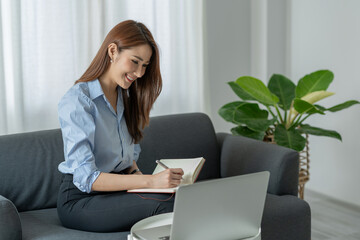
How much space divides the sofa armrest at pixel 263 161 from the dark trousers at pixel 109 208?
712mm

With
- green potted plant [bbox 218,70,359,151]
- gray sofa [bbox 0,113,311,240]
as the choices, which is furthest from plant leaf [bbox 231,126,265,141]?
gray sofa [bbox 0,113,311,240]

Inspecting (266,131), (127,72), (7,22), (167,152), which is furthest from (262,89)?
(7,22)

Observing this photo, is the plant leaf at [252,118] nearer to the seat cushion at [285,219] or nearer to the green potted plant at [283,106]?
the green potted plant at [283,106]

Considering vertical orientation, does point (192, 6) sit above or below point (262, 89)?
above

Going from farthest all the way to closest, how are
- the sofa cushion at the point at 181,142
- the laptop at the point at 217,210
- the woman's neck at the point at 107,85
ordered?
the sofa cushion at the point at 181,142 → the woman's neck at the point at 107,85 → the laptop at the point at 217,210

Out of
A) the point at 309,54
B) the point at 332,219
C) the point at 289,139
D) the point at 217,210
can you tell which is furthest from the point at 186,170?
the point at 309,54

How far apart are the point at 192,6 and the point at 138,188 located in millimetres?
1890

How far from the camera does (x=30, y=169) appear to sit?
246cm

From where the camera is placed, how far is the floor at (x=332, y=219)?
3139 millimetres

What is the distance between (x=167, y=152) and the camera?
2.82 metres

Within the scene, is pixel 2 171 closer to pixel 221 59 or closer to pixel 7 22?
pixel 7 22

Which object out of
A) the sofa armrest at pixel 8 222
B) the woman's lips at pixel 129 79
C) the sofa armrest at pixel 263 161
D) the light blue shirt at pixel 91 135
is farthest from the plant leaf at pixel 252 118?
the sofa armrest at pixel 8 222

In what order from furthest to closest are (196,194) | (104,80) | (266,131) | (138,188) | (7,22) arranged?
1. (266,131)
2. (7,22)
3. (104,80)
4. (138,188)
5. (196,194)

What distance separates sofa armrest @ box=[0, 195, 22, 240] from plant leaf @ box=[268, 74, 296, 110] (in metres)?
1.80
